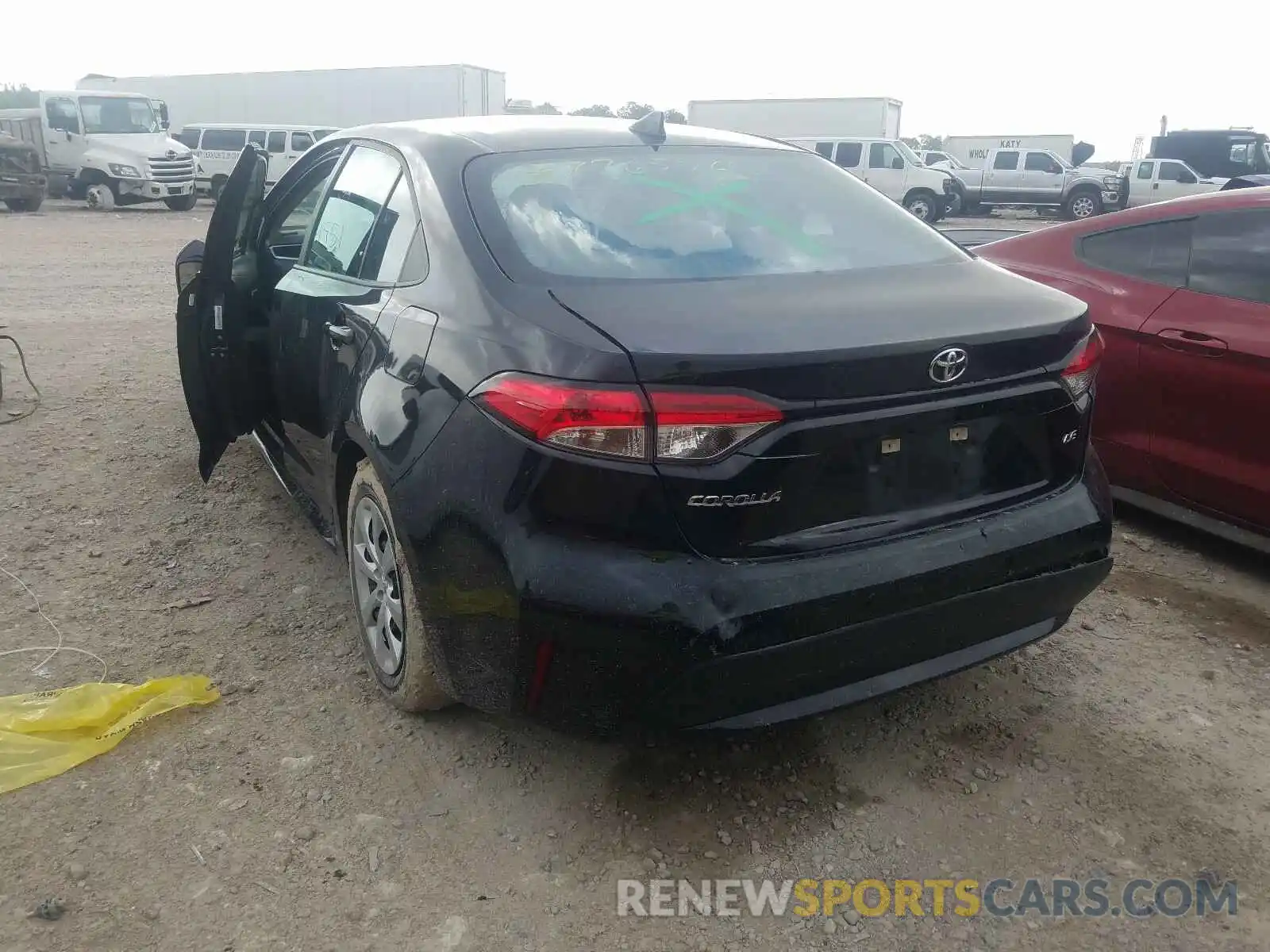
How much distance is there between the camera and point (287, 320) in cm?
346

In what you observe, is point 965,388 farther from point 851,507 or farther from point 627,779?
point 627,779

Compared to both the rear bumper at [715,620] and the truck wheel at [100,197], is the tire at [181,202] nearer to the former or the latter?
the truck wheel at [100,197]

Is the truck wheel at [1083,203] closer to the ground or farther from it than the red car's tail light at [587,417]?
closer to the ground

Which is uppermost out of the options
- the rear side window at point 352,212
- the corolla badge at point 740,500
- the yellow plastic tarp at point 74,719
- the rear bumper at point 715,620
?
the rear side window at point 352,212

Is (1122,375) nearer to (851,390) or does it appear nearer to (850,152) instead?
(851,390)

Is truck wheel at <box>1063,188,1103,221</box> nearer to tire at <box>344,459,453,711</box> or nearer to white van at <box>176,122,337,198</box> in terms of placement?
white van at <box>176,122,337,198</box>

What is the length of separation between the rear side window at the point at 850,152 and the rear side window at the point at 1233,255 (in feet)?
72.1

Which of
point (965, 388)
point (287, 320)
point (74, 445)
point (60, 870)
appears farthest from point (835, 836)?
point (74, 445)

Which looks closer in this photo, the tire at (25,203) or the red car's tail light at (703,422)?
the red car's tail light at (703,422)

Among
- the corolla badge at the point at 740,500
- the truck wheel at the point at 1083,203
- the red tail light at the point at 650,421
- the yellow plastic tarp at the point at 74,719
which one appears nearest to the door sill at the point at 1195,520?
the corolla badge at the point at 740,500

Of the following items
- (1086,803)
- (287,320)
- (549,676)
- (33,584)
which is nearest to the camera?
(549,676)

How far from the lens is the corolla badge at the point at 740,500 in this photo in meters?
2.07

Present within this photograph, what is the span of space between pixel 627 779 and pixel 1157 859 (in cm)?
123

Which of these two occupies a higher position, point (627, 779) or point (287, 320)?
point (287, 320)
